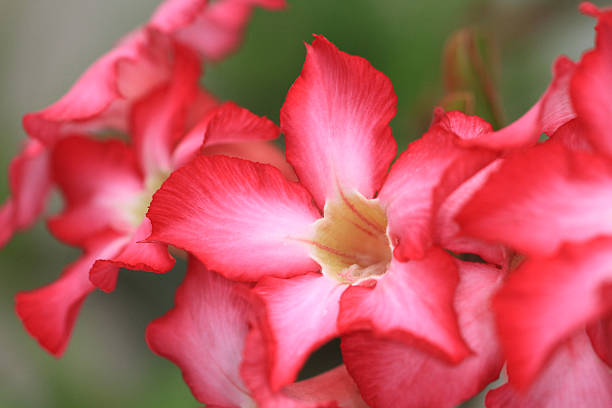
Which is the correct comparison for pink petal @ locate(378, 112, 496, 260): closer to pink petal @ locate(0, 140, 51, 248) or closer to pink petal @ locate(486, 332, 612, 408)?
pink petal @ locate(486, 332, 612, 408)

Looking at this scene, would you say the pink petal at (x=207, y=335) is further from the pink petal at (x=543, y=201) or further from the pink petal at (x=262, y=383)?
the pink petal at (x=543, y=201)

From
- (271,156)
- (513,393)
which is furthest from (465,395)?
(271,156)

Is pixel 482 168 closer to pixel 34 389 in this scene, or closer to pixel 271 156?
pixel 271 156

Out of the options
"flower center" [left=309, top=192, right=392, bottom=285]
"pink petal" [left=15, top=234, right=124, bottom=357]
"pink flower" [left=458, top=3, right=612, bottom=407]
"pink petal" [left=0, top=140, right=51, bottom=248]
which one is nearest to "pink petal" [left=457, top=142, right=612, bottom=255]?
"pink flower" [left=458, top=3, right=612, bottom=407]

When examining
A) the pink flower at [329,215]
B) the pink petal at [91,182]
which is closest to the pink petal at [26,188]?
the pink petal at [91,182]

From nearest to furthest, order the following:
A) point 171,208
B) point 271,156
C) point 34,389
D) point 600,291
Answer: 1. point 600,291
2. point 171,208
3. point 271,156
4. point 34,389
